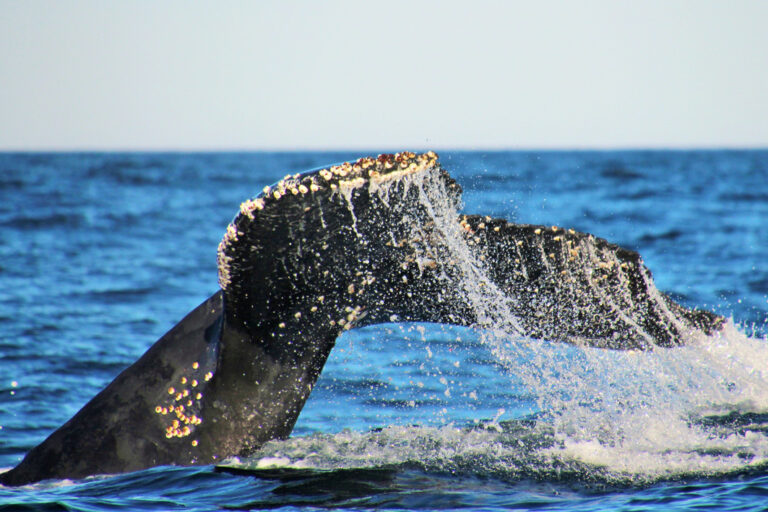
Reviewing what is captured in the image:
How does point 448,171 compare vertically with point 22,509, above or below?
above

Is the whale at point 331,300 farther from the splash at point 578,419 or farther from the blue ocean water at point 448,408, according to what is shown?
the blue ocean water at point 448,408

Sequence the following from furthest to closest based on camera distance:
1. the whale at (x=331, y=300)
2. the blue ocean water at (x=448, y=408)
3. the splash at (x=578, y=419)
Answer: the blue ocean water at (x=448, y=408) < the splash at (x=578, y=419) < the whale at (x=331, y=300)

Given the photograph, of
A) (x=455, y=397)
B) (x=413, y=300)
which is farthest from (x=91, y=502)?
(x=455, y=397)

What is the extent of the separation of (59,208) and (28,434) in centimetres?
2430

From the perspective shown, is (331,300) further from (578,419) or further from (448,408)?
(448,408)

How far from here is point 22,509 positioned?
4.60 m

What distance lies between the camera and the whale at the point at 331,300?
3.96m

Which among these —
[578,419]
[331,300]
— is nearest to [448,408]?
[578,419]

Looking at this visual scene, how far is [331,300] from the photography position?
430 centimetres

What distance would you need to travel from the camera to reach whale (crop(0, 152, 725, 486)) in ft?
13.0

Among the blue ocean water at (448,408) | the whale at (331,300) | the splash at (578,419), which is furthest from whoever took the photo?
the blue ocean water at (448,408)

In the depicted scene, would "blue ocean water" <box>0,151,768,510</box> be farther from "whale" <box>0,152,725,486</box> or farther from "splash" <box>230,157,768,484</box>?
"whale" <box>0,152,725,486</box>

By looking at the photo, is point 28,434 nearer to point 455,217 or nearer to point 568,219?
point 455,217

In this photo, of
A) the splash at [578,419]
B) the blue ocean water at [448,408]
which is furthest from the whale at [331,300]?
the blue ocean water at [448,408]
